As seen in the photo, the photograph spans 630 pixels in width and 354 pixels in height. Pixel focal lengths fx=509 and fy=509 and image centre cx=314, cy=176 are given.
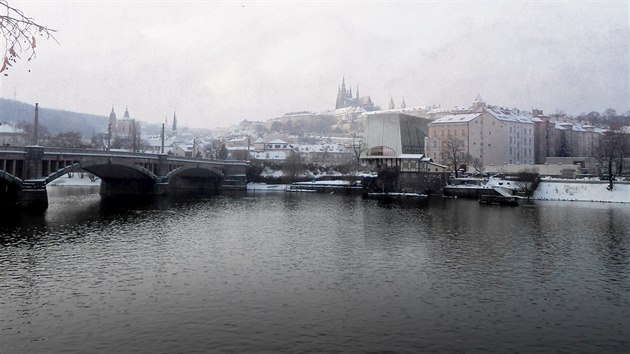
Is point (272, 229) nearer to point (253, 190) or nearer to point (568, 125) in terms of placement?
point (253, 190)

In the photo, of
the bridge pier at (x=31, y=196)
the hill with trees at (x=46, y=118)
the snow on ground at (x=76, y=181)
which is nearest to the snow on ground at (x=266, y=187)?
the snow on ground at (x=76, y=181)

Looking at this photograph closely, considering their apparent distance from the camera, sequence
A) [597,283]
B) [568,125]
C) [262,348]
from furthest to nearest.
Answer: [568,125] < [597,283] < [262,348]

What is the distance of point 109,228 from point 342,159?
91075 millimetres

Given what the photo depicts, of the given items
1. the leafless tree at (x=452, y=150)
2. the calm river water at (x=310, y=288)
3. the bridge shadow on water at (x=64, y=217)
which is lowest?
the calm river water at (x=310, y=288)

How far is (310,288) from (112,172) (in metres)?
52.2

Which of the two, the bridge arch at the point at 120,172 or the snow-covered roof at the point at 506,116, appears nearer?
the bridge arch at the point at 120,172

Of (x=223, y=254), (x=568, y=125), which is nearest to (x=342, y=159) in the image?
(x=568, y=125)

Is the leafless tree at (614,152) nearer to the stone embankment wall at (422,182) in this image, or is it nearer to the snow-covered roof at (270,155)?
the stone embankment wall at (422,182)

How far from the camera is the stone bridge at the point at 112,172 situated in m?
46.3

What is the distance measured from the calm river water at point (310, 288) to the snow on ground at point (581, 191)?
28895 mm

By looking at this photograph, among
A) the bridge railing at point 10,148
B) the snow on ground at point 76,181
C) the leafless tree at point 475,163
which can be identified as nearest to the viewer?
the bridge railing at point 10,148

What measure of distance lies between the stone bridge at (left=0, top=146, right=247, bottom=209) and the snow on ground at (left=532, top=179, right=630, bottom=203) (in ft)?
153

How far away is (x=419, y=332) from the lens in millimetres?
14266

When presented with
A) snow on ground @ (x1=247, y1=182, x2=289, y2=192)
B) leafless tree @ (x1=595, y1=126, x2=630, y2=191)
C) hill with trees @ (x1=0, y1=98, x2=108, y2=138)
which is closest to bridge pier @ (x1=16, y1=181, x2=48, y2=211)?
snow on ground @ (x1=247, y1=182, x2=289, y2=192)
